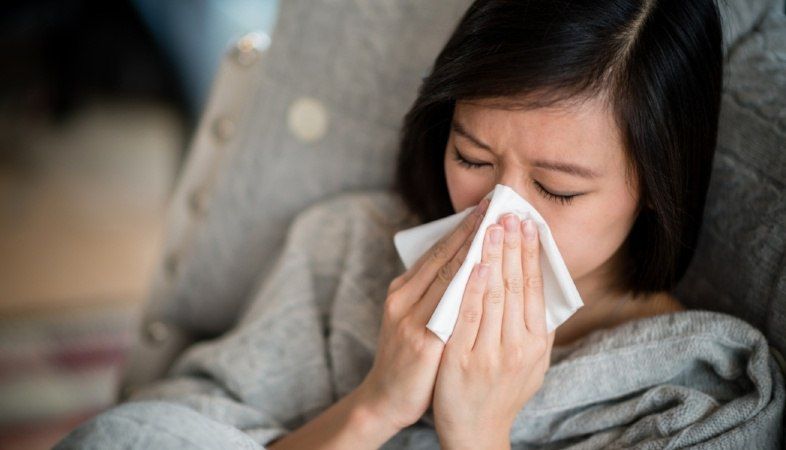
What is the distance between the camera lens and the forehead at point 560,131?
32.4 inches

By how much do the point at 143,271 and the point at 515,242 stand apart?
186 cm

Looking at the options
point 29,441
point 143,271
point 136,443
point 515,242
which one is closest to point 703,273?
point 515,242

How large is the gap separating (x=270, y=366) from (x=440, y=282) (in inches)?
14.1

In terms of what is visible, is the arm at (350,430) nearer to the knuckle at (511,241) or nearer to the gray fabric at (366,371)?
the gray fabric at (366,371)

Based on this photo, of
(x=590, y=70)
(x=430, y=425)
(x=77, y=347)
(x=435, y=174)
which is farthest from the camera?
(x=77, y=347)

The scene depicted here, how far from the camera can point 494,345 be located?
0.85 metres

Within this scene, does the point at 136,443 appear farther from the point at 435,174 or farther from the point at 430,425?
the point at 435,174

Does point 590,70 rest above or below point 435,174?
above

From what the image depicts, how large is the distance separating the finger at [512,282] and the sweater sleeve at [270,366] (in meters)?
0.35

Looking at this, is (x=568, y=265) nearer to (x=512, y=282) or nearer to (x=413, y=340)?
(x=512, y=282)

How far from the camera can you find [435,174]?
1.12 m

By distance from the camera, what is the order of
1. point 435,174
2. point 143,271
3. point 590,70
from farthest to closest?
point 143,271 < point 435,174 < point 590,70

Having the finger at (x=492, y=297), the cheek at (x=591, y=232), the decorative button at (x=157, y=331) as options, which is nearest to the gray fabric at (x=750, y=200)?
the cheek at (x=591, y=232)

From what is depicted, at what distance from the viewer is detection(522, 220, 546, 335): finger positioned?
84cm
